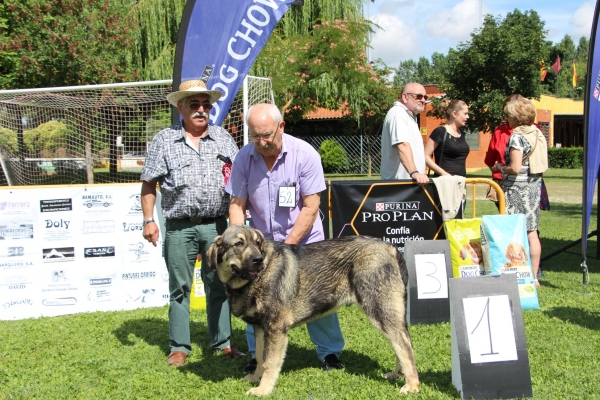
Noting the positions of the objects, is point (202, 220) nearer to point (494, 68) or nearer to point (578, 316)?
point (578, 316)

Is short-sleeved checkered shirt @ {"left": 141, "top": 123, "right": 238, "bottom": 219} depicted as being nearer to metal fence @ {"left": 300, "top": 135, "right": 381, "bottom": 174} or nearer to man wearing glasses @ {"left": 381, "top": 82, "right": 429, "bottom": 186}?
man wearing glasses @ {"left": 381, "top": 82, "right": 429, "bottom": 186}

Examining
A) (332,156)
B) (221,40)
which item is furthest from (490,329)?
(332,156)

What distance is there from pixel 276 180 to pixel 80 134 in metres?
8.30

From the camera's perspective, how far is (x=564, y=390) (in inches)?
157

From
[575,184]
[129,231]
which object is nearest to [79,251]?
[129,231]

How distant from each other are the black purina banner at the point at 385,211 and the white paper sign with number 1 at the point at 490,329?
270 centimetres

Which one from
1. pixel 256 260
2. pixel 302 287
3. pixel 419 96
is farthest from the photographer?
pixel 419 96

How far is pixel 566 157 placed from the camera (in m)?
39.2

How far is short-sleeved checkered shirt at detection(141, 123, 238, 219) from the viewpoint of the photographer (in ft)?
15.6

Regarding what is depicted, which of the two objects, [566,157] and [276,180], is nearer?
[276,180]

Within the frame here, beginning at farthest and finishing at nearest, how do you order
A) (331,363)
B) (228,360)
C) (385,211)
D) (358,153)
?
(358,153) < (385,211) < (228,360) < (331,363)

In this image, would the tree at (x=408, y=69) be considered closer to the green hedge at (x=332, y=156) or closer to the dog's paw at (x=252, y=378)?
the green hedge at (x=332, y=156)

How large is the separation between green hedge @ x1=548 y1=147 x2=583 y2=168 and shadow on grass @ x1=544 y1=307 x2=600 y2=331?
35505 mm

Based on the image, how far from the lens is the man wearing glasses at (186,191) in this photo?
477 centimetres
